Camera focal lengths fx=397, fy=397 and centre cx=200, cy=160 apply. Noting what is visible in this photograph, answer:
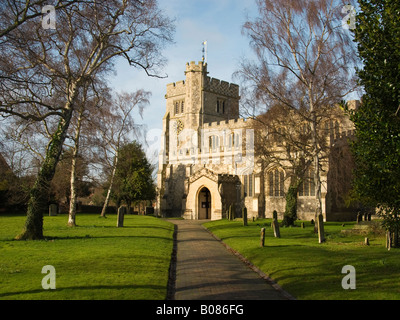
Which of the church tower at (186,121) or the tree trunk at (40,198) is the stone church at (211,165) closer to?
the church tower at (186,121)

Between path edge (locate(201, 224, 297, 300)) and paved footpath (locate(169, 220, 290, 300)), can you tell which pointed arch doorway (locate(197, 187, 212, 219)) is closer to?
path edge (locate(201, 224, 297, 300))

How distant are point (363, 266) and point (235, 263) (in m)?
3.57

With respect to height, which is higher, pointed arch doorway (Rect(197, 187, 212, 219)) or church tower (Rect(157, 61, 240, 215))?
church tower (Rect(157, 61, 240, 215))

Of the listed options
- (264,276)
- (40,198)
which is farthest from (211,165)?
(264,276)

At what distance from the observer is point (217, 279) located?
9.25m

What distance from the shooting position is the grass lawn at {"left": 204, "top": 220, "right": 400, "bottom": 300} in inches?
313

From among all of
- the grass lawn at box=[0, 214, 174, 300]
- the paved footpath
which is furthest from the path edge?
the grass lawn at box=[0, 214, 174, 300]

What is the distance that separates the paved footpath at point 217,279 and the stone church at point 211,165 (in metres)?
15.0

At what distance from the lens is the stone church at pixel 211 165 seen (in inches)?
1425

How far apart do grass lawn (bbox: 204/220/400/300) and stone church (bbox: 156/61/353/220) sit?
38.5ft

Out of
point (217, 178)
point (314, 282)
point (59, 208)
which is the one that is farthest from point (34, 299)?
point (59, 208)

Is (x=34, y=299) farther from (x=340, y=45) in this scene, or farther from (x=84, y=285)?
(x=340, y=45)

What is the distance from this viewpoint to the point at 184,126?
50500 mm
